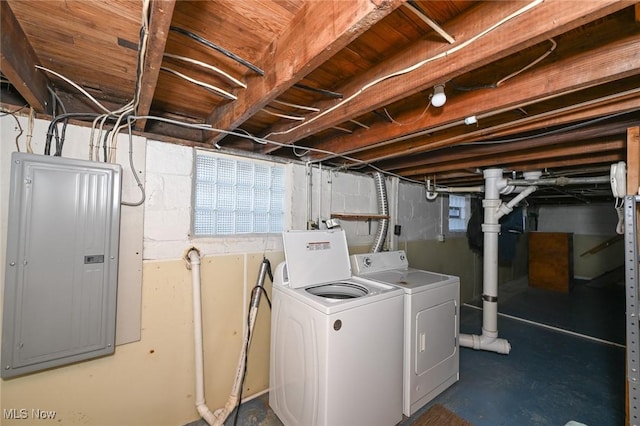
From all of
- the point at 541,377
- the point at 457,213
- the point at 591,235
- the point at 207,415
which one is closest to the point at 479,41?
the point at 207,415

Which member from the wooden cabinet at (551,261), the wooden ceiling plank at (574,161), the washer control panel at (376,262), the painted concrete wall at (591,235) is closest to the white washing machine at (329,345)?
the washer control panel at (376,262)

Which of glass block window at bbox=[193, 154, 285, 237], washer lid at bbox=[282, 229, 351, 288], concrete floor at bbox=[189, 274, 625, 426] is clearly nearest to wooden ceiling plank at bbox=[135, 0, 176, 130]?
glass block window at bbox=[193, 154, 285, 237]

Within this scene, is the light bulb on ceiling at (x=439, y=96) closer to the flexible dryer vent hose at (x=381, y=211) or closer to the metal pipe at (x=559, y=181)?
the flexible dryer vent hose at (x=381, y=211)

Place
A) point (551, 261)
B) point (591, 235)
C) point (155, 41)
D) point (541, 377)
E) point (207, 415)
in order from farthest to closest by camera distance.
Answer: point (591, 235) < point (551, 261) < point (541, 377) < point (207, 415) < point (155, 41)

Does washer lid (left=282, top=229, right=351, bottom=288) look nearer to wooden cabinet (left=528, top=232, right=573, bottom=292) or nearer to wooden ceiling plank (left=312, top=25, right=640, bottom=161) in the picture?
wooden ceiling plank (left=312, top=25, right=640, bottom=161)

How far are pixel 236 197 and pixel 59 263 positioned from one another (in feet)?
3.42

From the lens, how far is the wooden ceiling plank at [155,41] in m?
0.67

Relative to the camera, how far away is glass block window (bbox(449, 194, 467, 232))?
13.4 ft

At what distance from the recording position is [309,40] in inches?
33.7

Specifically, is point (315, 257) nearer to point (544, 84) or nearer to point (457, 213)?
point (544, 84)

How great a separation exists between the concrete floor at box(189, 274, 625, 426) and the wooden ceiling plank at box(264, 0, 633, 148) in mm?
2142

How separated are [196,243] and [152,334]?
61 centimetres

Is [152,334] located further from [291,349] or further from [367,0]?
[367,0]

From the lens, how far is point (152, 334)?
5.34 ft
